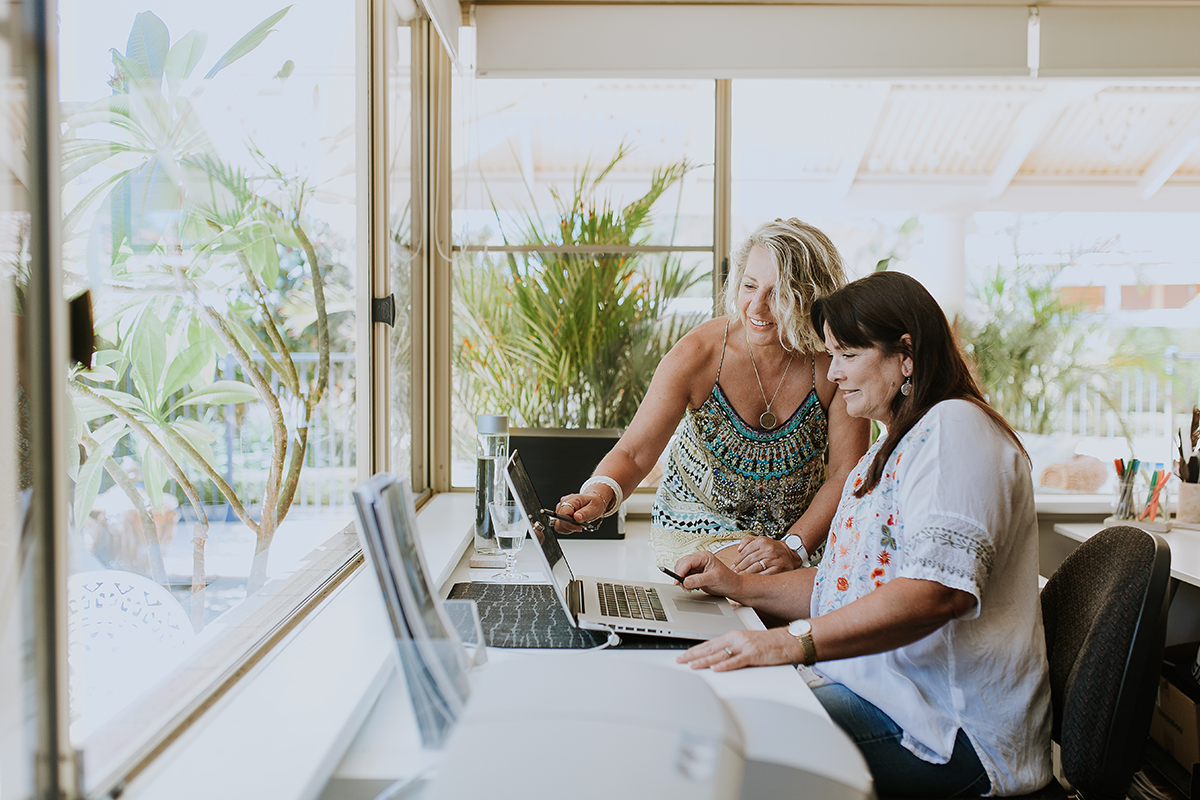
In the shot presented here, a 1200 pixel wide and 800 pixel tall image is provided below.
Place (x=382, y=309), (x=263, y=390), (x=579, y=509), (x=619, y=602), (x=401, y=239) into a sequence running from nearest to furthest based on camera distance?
(x=263, y=390), (x=619, y=602), (x=579, y=509), (x=382, y=309), (x=401, y=239)

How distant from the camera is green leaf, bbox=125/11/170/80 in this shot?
39.8 inches

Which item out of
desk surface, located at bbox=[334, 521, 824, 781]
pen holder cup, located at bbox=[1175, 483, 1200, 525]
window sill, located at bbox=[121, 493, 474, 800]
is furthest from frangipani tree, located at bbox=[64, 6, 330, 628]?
pen holder cup, located at bbox=[1175, 483, 1200, 525]

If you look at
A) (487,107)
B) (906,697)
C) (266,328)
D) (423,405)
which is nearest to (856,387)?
(906,697)

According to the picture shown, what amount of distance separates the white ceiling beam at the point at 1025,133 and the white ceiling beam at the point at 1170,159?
0.41 meters

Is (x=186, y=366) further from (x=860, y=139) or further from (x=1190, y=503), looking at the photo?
(x=1190, y=503)

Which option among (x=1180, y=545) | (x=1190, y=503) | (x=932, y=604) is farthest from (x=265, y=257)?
(x=1190, y=503)

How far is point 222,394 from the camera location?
1.28m

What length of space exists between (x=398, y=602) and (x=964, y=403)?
937mm

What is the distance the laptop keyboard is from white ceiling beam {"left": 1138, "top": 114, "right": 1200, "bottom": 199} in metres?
2.85

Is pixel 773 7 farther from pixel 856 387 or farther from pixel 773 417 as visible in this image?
pixel 856 387

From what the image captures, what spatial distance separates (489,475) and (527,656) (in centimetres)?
103

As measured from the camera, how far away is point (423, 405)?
2.98 metres

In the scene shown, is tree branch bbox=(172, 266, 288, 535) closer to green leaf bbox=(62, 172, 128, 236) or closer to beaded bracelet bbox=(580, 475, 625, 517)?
green leaf bbox=(62, 172, 128, 236)

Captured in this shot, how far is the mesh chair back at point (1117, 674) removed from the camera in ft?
4.16
